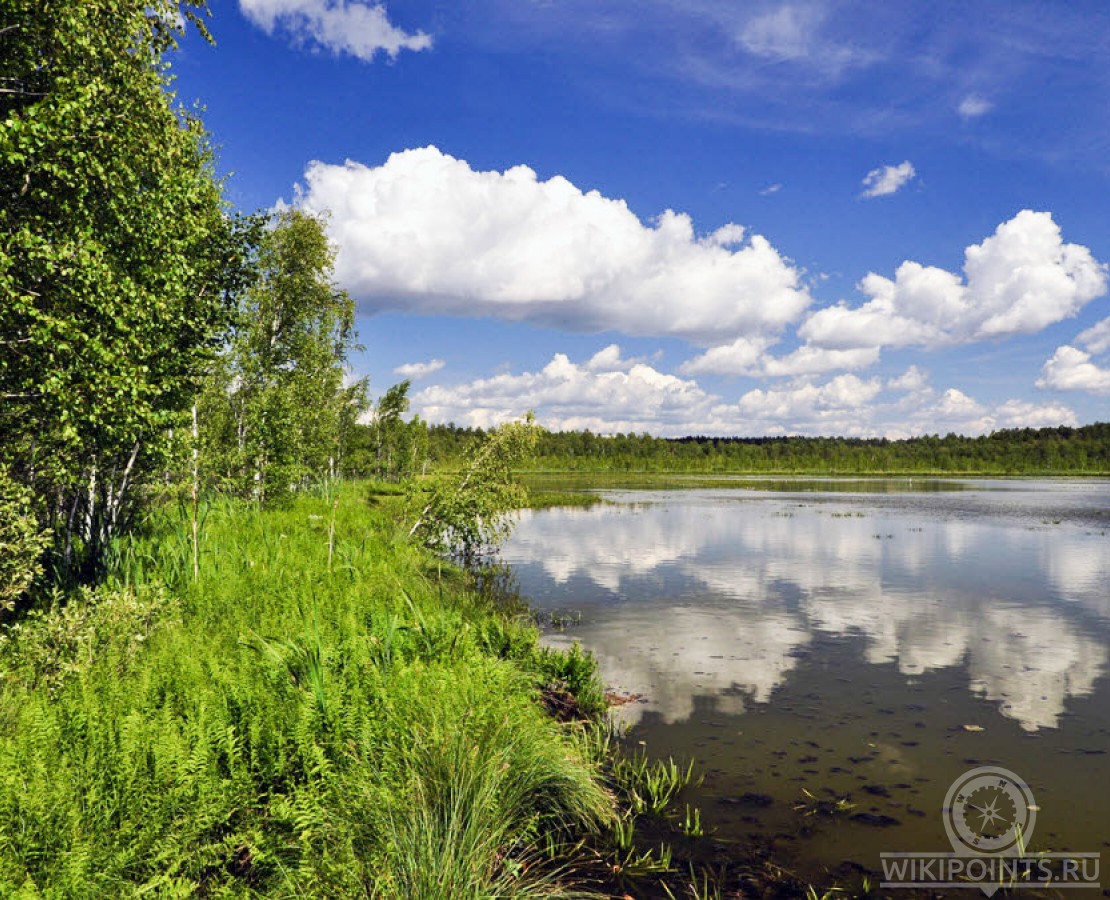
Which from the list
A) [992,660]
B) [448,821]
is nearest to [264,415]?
[448,821]

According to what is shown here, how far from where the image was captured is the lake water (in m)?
7.77

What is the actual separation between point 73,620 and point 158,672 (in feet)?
5.88

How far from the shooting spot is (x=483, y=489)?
21.5 metres

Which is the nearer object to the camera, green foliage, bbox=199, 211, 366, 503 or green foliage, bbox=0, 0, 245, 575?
green foliage, bbox=0, 0, 245, 575

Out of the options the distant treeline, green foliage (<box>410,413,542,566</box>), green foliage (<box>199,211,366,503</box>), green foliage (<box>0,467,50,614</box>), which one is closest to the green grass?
green foliage (<box>0,467,50,614</box>)

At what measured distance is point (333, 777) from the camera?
233 inches

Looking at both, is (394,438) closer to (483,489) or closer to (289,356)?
(289,356)

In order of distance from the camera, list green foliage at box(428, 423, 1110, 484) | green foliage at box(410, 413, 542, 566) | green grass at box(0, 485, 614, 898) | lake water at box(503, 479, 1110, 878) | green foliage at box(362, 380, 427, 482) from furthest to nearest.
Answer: green foliage at box(428, 423, 1110, 484) → green foliage at box(362, 380, 427, 482) → green foliage at box(410, 413, 542, 566) → lake water at box(503, 479, 1110, 878) → green grass at box(0, 485, 614, 898)

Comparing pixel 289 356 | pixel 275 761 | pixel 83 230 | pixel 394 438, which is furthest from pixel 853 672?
pixel 394 438

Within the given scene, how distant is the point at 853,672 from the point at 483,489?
12.3 metres

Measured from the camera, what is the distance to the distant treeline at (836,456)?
157875 millimetres

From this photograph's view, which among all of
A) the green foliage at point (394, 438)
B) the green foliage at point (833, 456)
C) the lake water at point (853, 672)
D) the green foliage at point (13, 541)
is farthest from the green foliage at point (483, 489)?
the green foliage at point (833, 456)

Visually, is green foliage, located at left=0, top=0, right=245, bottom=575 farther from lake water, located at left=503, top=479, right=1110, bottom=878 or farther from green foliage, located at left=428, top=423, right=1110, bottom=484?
green foliage, located at left=428, top=423, right=1110, bottom=484

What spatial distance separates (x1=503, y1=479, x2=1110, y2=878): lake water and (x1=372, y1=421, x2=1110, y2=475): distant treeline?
12306cm
